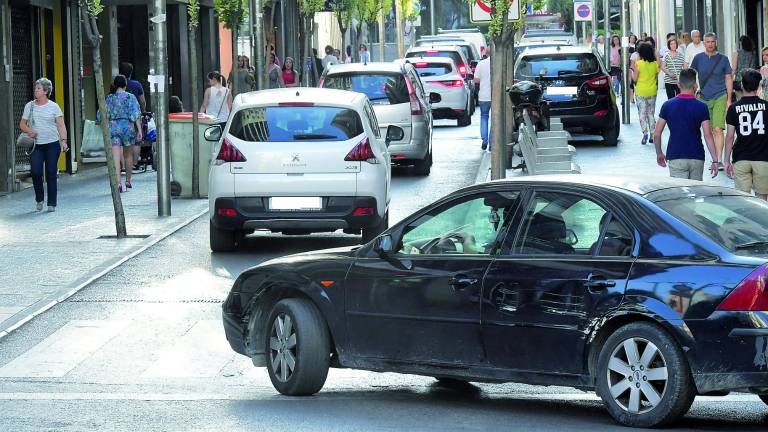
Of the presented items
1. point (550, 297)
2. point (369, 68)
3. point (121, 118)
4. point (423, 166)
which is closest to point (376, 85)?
point (369, 68)

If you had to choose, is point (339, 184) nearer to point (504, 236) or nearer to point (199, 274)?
point (199, 274)

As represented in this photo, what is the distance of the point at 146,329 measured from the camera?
1215cm

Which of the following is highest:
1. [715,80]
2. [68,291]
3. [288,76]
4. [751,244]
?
[288,76]

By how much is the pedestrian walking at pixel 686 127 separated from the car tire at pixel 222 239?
173 inches

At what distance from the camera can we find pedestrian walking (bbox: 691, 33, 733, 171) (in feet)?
70.0

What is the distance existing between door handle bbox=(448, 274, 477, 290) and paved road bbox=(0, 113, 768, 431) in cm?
68

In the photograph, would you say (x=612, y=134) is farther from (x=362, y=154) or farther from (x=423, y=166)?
(x=362, y=154)

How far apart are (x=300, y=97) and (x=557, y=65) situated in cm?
1244

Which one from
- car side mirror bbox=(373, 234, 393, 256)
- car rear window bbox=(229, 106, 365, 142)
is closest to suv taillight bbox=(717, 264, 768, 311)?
car side mirror bbox=(373, 234, 393, 256)

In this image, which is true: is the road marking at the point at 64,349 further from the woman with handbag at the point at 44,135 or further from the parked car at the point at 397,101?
the parked car at the point at 397,101

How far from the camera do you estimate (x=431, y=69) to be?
123ft

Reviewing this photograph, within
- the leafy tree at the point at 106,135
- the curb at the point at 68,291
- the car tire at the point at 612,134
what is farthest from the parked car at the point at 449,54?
the curb at the point at 68,291

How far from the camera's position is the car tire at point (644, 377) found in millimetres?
7699

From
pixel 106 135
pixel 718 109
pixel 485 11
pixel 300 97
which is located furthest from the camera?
pixel 718 109
